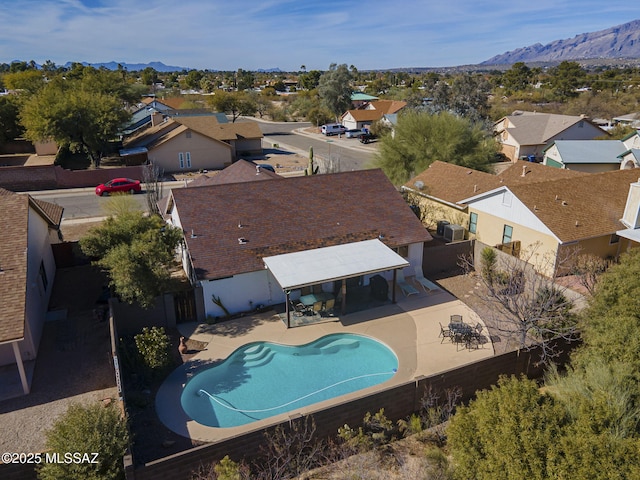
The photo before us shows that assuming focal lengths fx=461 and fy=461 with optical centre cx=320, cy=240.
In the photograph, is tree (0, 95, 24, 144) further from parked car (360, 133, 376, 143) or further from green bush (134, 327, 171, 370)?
green bush (134, 327, 171, 370)

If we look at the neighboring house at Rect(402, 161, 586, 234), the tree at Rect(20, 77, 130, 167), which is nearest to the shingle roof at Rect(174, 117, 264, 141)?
the tree at Rect(20, 77, 130, 167)

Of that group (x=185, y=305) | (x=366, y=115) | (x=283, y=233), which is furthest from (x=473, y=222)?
(x=366, y=115)

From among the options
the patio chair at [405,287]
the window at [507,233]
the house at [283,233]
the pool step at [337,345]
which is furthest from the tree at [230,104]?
the pool step at [337,345]

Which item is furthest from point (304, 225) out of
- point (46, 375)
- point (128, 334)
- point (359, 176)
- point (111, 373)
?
point (46, 375)

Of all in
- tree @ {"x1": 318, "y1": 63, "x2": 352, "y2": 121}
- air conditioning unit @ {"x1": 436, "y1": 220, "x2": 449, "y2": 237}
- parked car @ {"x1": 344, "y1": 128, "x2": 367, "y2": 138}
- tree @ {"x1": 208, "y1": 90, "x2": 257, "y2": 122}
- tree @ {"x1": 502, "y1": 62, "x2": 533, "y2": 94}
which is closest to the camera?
air conditioning unit @ {"x1": 436, "y1": 220, "x2": 449, "y2": 237}

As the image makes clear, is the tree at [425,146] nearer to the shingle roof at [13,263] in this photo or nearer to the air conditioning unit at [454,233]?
the air conditioning unit at [454,233]

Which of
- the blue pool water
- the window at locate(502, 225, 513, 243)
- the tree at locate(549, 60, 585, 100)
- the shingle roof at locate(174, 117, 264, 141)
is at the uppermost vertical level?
the tree at locate(549, 60, 585, 100)
